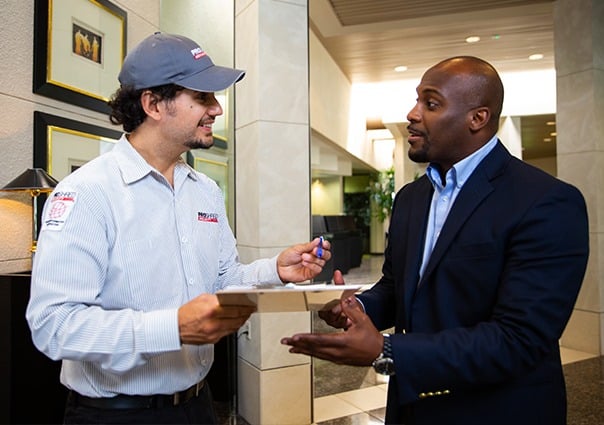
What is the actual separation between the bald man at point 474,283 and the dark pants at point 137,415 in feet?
1.20

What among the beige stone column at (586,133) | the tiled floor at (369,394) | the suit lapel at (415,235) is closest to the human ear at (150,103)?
the suit lapel at (415,235)

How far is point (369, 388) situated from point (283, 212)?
5.87 feet

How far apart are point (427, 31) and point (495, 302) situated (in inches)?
253

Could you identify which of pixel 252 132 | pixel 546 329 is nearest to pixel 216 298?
pixel 546 329

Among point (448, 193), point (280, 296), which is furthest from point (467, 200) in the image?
point (280, 296)

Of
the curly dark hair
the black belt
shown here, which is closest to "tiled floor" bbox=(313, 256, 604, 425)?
the black belt

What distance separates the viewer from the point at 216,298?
112cm

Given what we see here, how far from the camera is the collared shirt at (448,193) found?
1519mm

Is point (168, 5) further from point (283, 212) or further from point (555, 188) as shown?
point (555, 188)

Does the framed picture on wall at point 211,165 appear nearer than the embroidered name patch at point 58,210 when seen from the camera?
No

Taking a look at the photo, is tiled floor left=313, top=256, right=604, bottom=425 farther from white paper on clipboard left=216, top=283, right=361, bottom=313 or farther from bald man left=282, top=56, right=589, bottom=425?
white paper on clipboard left=216, top=283, right=361, bottom=313

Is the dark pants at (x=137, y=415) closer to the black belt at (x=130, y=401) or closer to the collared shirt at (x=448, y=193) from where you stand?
the black belt at (x=130, y=401)

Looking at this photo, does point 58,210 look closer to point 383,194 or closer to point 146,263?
point 146,263

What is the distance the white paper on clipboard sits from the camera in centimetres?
104
